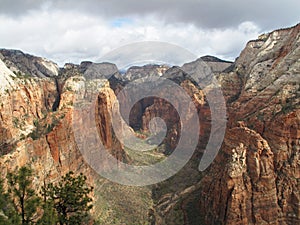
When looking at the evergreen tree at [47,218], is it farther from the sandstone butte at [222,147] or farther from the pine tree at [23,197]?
the sandstone butte at [222,147]

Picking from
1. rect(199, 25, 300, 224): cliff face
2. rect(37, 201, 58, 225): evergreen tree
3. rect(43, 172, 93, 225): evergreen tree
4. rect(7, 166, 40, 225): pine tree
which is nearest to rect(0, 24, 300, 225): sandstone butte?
rect(199, 25, 300, 224): cliff face

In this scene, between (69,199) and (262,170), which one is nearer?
(69,199)

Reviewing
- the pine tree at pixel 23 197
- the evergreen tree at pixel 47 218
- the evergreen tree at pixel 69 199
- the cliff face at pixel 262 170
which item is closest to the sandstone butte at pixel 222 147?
the cliff face at pixel 262 170

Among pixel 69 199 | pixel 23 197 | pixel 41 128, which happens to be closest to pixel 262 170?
pixel 69 199

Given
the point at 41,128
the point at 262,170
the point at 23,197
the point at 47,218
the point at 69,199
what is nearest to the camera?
the point at 47,218

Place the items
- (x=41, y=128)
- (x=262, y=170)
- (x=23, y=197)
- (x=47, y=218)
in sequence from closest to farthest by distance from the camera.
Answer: (x=47, y=218)
(x=23, y=197)
(x=262, y=170)
(x=41, y=128)

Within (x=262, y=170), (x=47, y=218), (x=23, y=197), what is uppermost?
(x=262, y=170)

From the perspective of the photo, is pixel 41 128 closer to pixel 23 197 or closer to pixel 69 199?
pixel 69 199

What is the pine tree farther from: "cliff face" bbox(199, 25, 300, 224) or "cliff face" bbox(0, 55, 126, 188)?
"cliff face" bbox(199, 25, 300, 224)

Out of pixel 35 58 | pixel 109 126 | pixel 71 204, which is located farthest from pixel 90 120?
pixel 35 58

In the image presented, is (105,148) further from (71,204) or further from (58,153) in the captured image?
(71,204)
